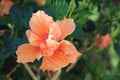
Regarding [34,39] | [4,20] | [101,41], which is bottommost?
[101,41]

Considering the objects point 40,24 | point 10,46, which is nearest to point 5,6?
point 10,46

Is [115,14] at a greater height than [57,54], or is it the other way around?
[57,54]

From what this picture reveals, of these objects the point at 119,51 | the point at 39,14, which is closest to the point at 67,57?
the point at 39,14

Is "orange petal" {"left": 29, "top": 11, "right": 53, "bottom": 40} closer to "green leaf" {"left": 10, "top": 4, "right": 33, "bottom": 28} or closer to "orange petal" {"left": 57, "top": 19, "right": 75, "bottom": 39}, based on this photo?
"orange petal" {"left": 57, "top": 19, "right": 75, "bottom": 39}

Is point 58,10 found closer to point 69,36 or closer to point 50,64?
point 69,36

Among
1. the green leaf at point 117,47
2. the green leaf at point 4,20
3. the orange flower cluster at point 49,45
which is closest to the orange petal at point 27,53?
the orange flower cluster at point 49,45

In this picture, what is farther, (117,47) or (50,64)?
(117,47)

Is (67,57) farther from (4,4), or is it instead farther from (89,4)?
(4,4)
